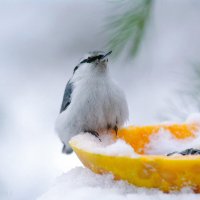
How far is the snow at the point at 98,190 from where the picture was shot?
99 centimetres

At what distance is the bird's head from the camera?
188 cm

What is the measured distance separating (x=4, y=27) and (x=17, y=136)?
18.3 inches

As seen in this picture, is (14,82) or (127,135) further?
(14,82)

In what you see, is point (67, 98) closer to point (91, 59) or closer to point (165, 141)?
point (91, 59)

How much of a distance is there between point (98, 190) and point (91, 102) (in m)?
0.77

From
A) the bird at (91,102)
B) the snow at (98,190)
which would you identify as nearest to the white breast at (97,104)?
the bird at (91,102)

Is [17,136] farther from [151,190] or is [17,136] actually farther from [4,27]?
[151,190]

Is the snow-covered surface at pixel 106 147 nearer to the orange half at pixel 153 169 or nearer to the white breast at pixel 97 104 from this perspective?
the orange half at pixel 153 169

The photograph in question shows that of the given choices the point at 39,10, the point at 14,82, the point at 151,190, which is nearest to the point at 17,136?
the point at 14,82

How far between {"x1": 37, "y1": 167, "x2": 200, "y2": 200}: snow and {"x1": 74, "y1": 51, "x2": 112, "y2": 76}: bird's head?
2.44 feet

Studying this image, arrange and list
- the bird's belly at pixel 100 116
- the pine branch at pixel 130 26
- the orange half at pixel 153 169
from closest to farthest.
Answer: the orange half at pixel 153 169 < the pine branch at pixel 130 26 < the bird's belly at pixel 100 116

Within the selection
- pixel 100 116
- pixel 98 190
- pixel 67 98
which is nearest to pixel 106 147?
pixel 98 190

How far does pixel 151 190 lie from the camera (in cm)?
101

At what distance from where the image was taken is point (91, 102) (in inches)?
70.6
